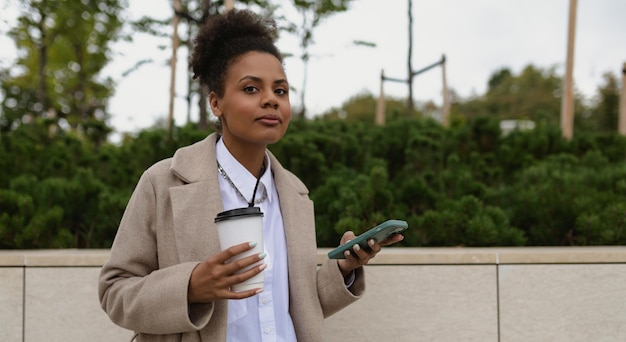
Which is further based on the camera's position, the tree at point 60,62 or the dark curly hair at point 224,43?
the tree at point 60,62

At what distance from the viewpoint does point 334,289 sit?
6.47ft

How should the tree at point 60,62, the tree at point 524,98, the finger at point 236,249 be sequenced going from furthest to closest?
the tree at point 524,98 → the tree at point 60,62 → the finger at point 236,249

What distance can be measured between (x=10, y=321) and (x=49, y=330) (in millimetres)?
170

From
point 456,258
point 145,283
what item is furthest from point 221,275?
point 456,258

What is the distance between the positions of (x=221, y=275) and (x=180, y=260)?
298 millimetres

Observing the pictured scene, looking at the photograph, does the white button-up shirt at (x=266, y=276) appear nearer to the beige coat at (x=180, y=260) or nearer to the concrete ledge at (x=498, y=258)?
the beige coat at (x=180, y=260)

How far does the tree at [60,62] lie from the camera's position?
7327 millimetres

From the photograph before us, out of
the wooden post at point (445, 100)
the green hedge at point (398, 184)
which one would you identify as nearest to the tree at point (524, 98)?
the wooden post at point (445, 100)

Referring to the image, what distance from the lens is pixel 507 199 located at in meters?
3.89

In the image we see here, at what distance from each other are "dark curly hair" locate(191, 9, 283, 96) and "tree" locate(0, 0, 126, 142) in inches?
132

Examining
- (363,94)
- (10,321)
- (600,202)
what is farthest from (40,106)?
(363,94)

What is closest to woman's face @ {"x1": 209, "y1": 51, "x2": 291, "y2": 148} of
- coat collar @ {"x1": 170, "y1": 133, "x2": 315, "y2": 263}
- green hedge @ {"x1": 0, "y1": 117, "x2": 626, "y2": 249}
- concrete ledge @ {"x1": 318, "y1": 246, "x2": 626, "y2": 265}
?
coat collar @ {"x1": 170, "y1": 133, "x2": 315, "y2": 263}

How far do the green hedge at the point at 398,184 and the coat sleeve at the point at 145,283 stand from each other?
1.56 metres

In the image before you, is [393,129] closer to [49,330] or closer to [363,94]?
[49,330]
